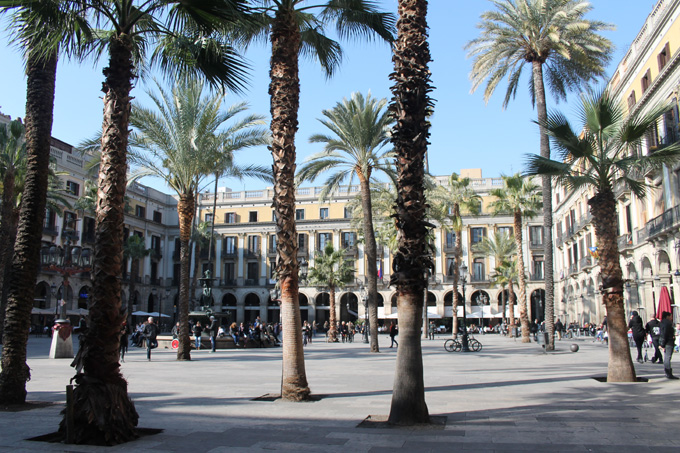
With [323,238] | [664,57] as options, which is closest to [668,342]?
[664,57]

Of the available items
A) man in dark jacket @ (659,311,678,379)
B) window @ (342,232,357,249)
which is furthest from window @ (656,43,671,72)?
window @ (342,232,357,249)

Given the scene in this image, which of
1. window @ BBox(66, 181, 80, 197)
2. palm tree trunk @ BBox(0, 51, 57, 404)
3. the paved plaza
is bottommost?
the paved plaza

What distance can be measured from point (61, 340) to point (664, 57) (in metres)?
29.4

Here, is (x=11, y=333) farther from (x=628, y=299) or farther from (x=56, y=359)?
(x=628, y=299)

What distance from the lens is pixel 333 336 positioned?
36531 mm

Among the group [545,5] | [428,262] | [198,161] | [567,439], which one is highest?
[545,5]

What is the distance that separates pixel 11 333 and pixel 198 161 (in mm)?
10980

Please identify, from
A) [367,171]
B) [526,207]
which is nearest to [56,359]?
[367,171]

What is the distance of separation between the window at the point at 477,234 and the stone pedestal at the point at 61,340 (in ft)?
156

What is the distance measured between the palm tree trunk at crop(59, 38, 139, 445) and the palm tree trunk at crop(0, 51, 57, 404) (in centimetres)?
195

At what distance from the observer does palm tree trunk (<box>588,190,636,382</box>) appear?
39.6 ft

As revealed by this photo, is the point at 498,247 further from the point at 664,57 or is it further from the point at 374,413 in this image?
A: the point at 374,413

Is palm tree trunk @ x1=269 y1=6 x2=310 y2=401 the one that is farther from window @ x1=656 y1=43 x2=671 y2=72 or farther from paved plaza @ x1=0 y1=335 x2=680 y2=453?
window @ x1=656 y1=43 x2=671 y2=72

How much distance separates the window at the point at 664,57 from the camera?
2646 centimetres
